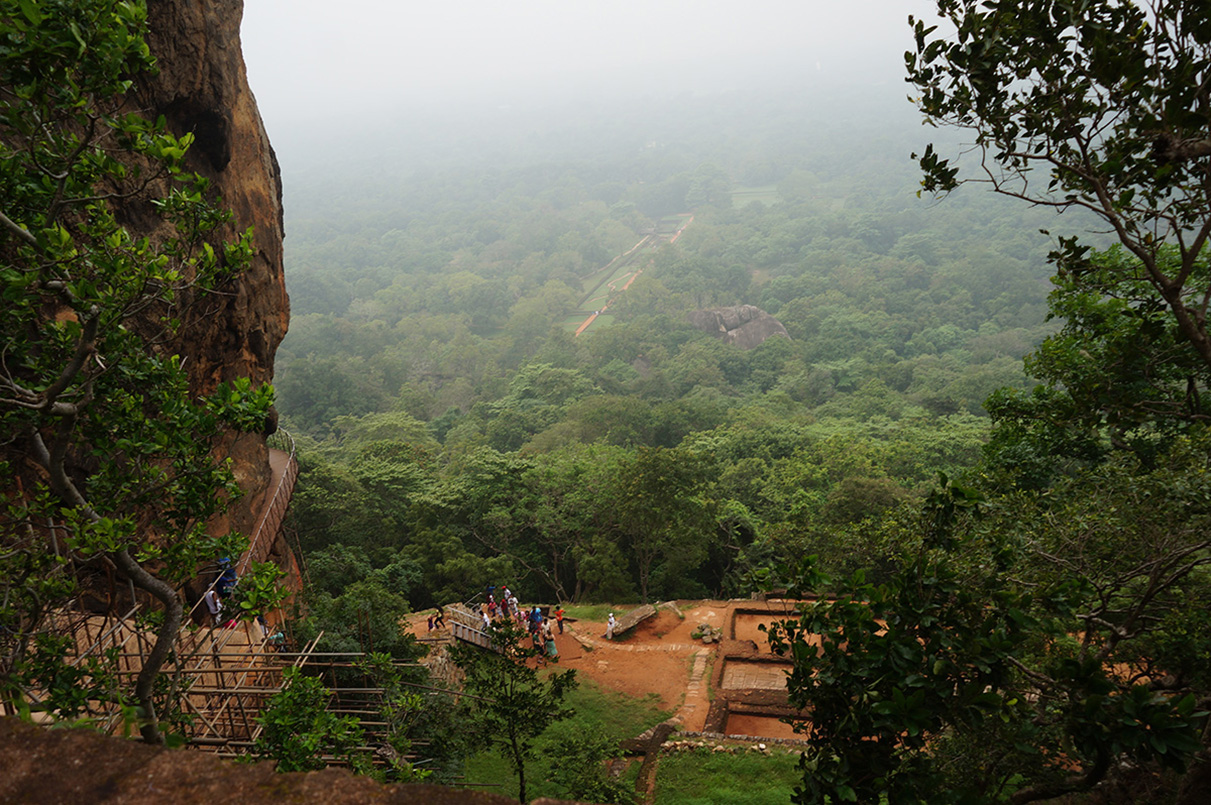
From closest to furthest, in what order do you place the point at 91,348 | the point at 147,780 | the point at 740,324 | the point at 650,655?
1. the point at 147,780
2. the point at 91,348
3. the point at 650,655
4. the point at 740,324

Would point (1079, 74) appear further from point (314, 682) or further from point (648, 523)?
point (648, 523)

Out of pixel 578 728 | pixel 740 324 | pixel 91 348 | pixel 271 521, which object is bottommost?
pixel 578 728

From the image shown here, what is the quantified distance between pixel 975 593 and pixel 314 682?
4.52 m

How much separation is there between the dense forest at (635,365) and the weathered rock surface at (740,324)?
8.88ft

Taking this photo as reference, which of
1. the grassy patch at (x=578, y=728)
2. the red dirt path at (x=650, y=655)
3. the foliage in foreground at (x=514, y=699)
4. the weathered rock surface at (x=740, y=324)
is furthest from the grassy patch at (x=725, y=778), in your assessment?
the weathered rock surface at (x=740, y=324)

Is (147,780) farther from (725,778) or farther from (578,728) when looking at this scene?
(578,728)

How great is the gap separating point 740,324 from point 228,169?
171 feet

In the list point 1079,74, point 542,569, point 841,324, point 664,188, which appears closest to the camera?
point 1079,74

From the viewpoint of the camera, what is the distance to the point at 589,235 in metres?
101

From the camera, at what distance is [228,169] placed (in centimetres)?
1191

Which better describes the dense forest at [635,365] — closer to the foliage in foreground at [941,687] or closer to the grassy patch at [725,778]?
the foliage in foreground at [941,687]

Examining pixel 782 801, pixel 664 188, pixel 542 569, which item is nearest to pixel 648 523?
pixel 542 569

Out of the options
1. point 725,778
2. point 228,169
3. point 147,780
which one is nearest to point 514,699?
point 725,778

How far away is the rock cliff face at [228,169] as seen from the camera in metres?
9.78
